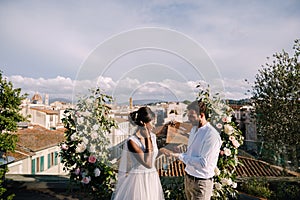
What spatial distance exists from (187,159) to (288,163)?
411 centimetres

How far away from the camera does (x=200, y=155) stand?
2023mm

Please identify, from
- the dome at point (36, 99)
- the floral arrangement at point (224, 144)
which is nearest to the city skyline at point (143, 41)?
the floral arrangement at point (224, 144)

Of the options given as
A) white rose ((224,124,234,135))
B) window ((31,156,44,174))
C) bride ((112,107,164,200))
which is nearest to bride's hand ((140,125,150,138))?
bride ((112,107,164,200))

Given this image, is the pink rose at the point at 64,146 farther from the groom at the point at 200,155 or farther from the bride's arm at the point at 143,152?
the groom at the point at 200,155

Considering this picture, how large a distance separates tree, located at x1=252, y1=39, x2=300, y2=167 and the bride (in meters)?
3.71

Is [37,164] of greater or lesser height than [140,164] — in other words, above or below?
below

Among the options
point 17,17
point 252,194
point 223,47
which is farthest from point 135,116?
Answer: point 17,17

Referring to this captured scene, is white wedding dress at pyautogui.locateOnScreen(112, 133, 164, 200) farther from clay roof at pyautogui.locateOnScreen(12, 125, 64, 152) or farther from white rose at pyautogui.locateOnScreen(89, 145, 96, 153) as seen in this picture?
clay roof at pyautogui.locateOnScreen(12, 125, 64, 152)

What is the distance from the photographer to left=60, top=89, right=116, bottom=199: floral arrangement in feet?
9.05

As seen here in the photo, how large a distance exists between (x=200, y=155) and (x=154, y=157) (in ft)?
1.32

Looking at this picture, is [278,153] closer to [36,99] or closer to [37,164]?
[37,164]

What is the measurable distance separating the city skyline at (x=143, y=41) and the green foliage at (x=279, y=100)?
243mm

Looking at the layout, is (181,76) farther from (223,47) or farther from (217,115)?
(223,47)

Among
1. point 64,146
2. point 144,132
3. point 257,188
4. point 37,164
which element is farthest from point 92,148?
point 37,164
